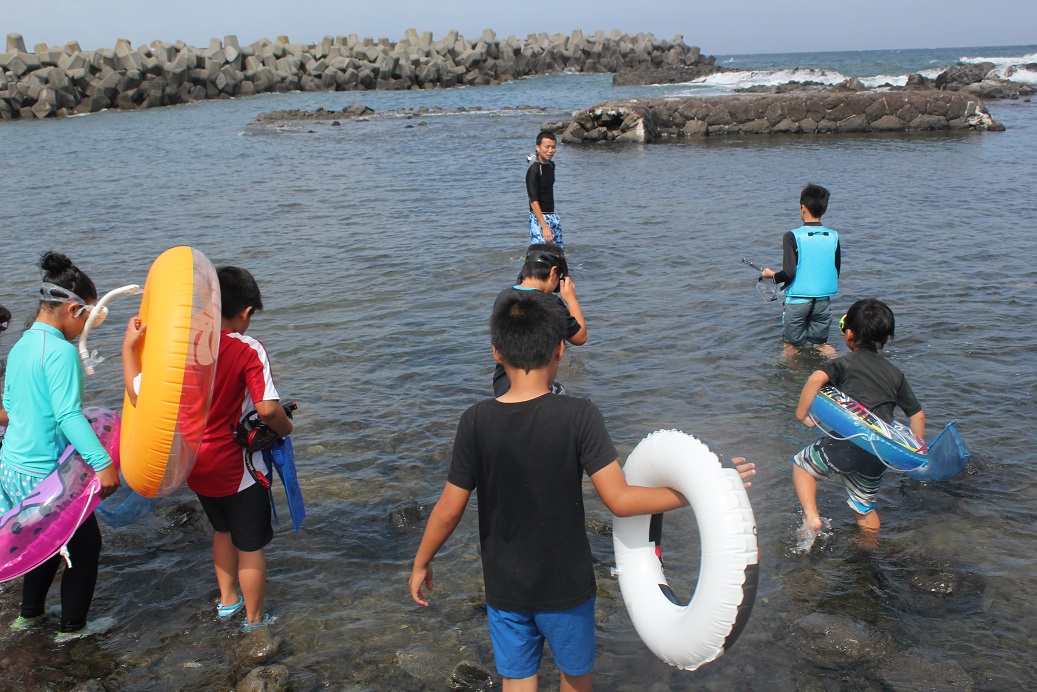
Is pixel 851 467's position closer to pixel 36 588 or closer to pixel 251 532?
pixel 251 532

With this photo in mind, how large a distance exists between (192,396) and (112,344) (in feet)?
20.4

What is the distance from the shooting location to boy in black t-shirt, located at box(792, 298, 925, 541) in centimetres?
434

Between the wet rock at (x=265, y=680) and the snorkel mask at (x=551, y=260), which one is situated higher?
the snorkel mask at (x=551, y=260)

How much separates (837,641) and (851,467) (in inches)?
40.2

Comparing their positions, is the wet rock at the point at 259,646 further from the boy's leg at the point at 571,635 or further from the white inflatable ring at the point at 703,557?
the white inflatable ring at the point at 703,557

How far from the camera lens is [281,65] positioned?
53.6 meters

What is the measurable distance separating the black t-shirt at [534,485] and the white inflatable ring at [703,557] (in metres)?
0.29

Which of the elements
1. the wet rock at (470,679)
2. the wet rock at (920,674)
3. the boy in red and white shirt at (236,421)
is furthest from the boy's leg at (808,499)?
the boy in red and white shirt at (236,421)

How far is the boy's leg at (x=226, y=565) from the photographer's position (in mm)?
3908

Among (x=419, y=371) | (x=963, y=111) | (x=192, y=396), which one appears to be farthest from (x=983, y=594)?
(x=963, y=111)

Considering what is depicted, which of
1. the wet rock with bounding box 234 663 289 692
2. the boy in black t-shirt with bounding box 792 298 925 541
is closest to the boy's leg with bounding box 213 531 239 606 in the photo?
the wet rock with bounding box 234 663 289 692

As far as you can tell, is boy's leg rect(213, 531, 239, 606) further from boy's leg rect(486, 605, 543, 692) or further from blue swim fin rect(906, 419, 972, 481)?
blue swim fin rect(906, 419, 972, 481)

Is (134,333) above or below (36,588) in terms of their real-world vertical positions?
above

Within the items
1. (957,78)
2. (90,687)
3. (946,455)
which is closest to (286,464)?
(90,687)
